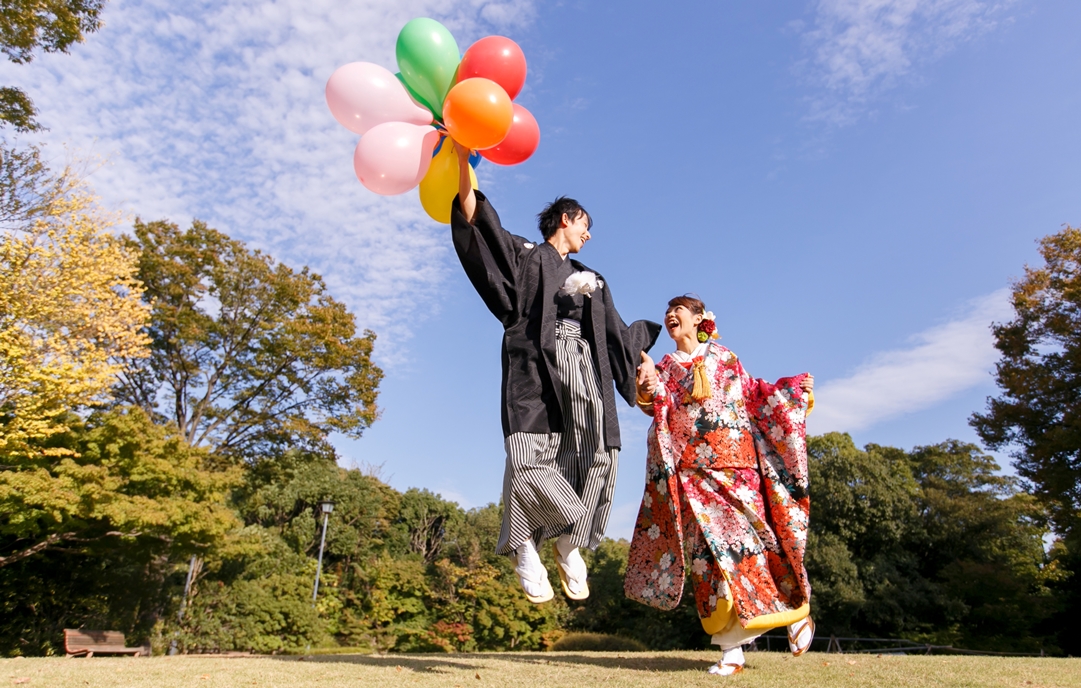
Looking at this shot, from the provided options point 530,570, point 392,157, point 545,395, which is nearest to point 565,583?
point 530,570

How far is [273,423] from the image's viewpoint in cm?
1590

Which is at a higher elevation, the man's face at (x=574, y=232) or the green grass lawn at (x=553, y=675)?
the man's face at (x=574, y=232)

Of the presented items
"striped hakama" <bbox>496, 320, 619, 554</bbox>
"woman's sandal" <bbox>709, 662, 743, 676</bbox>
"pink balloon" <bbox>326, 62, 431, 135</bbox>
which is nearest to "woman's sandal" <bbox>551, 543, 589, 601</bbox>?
"striped hakama" <bbox>496, 320, 619, 554</bbox>

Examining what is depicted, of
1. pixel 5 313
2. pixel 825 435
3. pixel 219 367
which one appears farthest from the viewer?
pixel 825 435

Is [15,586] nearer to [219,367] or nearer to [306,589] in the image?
[219,367]

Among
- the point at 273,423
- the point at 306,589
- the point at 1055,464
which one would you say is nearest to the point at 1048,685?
the point at 1055,464

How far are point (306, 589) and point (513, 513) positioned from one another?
18.0 meters

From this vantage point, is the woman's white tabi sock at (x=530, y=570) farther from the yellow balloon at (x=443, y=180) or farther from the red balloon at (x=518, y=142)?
the red balloon at (x=518, y=142)

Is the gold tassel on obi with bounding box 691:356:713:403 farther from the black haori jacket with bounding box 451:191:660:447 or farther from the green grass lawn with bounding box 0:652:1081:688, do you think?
the green grass lawn with bounding box 0:652:1081:688

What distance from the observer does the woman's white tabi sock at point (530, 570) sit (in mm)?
3424

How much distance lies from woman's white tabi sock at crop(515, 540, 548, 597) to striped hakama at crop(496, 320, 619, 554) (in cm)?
5

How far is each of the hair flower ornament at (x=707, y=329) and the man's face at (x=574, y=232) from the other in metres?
1.21

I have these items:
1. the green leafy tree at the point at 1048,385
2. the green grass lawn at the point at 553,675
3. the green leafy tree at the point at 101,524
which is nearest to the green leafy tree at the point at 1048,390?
the green leafy tree at the point at 1048,385

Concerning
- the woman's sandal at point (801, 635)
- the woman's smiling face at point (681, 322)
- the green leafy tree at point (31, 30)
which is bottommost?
the woman's sandal at point (801, 635)
